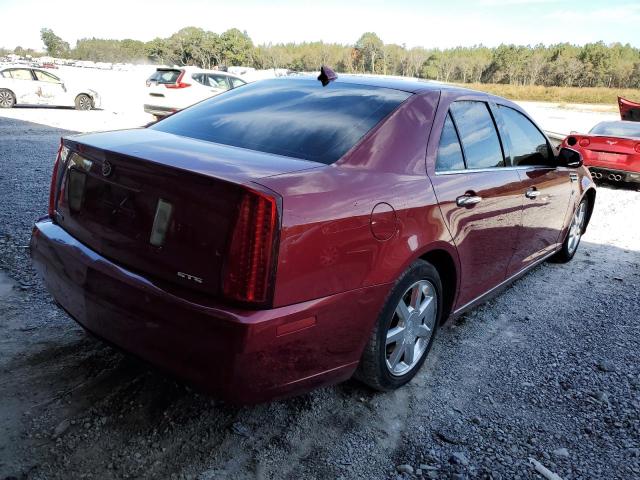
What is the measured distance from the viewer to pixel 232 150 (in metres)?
2.36

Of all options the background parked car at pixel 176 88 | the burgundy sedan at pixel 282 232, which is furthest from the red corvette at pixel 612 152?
the background parked car at pixel 176 88

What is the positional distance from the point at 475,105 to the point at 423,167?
94 centimetres

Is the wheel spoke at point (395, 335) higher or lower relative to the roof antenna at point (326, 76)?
lower

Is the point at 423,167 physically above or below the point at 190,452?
above

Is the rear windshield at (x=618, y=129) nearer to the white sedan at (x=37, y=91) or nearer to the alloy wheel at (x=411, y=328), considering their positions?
the alloy wheel at (x=411, y=328)

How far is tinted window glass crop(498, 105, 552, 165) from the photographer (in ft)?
11.8

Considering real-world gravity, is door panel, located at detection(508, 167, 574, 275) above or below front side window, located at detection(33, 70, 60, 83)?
below

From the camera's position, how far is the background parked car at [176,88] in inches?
567

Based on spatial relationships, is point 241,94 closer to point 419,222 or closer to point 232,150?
point 232,150

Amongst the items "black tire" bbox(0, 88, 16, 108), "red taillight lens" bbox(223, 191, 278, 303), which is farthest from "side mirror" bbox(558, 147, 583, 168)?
"black tire" bbox(0, 88, 16, 108)

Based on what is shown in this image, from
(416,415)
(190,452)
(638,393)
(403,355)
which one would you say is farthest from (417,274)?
(638,393)

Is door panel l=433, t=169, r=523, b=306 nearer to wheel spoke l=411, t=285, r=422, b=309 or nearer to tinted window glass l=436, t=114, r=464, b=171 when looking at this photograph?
tinted window glass l=436, t=114, r=464, b=171

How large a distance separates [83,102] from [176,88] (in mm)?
5091

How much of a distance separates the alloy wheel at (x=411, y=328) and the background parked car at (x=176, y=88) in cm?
1271
